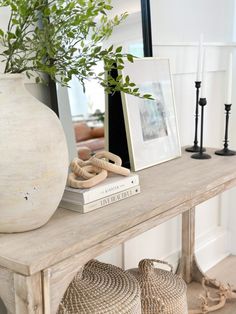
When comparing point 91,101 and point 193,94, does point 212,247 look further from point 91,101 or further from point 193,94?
point 91,101

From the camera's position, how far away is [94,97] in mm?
1494

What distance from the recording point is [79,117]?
1428mm

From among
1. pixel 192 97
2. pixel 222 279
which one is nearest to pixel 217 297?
pixel 222 279

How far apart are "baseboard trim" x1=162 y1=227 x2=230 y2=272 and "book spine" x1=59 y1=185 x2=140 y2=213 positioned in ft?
4.21

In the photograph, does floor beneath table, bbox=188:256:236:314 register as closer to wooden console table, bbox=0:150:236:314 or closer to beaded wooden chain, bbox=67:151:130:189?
wooden console table, bbox=0:150:236:314

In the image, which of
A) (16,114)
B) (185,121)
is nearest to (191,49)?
(185,121)

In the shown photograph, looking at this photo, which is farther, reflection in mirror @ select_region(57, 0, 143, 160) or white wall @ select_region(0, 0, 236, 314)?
white wall @ select_region(0, 0, 236, 314)

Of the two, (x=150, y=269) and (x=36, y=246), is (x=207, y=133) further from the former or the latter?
(x=36, y=246)

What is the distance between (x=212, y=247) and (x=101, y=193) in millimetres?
1525

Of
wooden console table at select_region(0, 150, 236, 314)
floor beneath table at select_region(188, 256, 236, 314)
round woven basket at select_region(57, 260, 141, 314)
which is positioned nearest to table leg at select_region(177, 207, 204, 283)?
floor beneath table at select_region(188, 256, 236, 314)

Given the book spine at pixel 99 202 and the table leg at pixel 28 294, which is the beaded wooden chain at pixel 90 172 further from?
the table leg at pixel 28 294

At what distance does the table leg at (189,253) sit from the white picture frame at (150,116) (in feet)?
1.69

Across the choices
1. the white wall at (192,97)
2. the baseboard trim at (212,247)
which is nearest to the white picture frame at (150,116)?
the white wall at (192,97)

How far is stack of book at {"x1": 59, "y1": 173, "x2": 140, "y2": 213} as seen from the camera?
3.59ft
